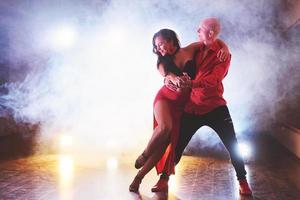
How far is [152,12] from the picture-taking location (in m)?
10.5

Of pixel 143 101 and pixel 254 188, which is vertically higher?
pixel 143 101

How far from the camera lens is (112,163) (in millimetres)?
6512

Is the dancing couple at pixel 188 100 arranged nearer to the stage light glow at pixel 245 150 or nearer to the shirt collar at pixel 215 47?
the shirt collar at pixel 215 47

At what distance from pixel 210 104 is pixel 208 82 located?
1.03 ft

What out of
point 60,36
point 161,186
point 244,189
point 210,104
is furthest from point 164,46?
point 60,36

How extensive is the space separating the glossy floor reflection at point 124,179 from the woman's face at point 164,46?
1.52 meters

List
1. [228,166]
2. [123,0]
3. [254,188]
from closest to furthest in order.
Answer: [254,188]
[228,166]
[123,0]

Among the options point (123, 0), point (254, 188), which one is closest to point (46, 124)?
point (123, 0)

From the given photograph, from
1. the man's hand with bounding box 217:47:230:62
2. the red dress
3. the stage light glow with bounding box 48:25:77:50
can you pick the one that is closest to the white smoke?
the stage light glow with bounding box 48:25:77:50

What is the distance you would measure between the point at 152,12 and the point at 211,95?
244 inches

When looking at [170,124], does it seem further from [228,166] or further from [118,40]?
[118,40]

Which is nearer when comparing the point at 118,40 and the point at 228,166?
the point at 228,166

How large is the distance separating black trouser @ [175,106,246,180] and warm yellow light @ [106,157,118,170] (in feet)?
5.57

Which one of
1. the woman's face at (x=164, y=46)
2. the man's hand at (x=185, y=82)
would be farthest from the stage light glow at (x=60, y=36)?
the man's hand at (x=185, y=82)
